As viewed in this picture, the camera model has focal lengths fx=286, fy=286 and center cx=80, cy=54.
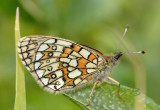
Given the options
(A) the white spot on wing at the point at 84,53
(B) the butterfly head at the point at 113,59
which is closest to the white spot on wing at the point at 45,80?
(A) the white spot on wing at the point at 84,53

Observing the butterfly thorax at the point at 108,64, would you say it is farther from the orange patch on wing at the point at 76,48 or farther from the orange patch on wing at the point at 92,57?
the orange patch on wing at the point at 76,48

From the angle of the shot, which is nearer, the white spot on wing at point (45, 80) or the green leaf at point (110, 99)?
the green leaf at point (110, 99)

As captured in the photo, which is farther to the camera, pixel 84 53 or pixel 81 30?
pixel 81 30

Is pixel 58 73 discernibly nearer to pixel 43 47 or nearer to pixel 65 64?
pixel 65 64

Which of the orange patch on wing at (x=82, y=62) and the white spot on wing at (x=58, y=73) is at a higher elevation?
the orange patch on wing at (x=82, y=62)

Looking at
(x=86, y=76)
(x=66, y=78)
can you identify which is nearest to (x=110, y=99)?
(x=86, y=76)

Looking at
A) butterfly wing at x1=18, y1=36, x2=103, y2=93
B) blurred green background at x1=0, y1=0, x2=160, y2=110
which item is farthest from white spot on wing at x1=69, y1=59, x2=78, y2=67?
blurred green background at x1=0, y1=0, x2=160, y2=110

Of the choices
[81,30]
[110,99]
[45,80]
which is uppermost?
[81,30]
